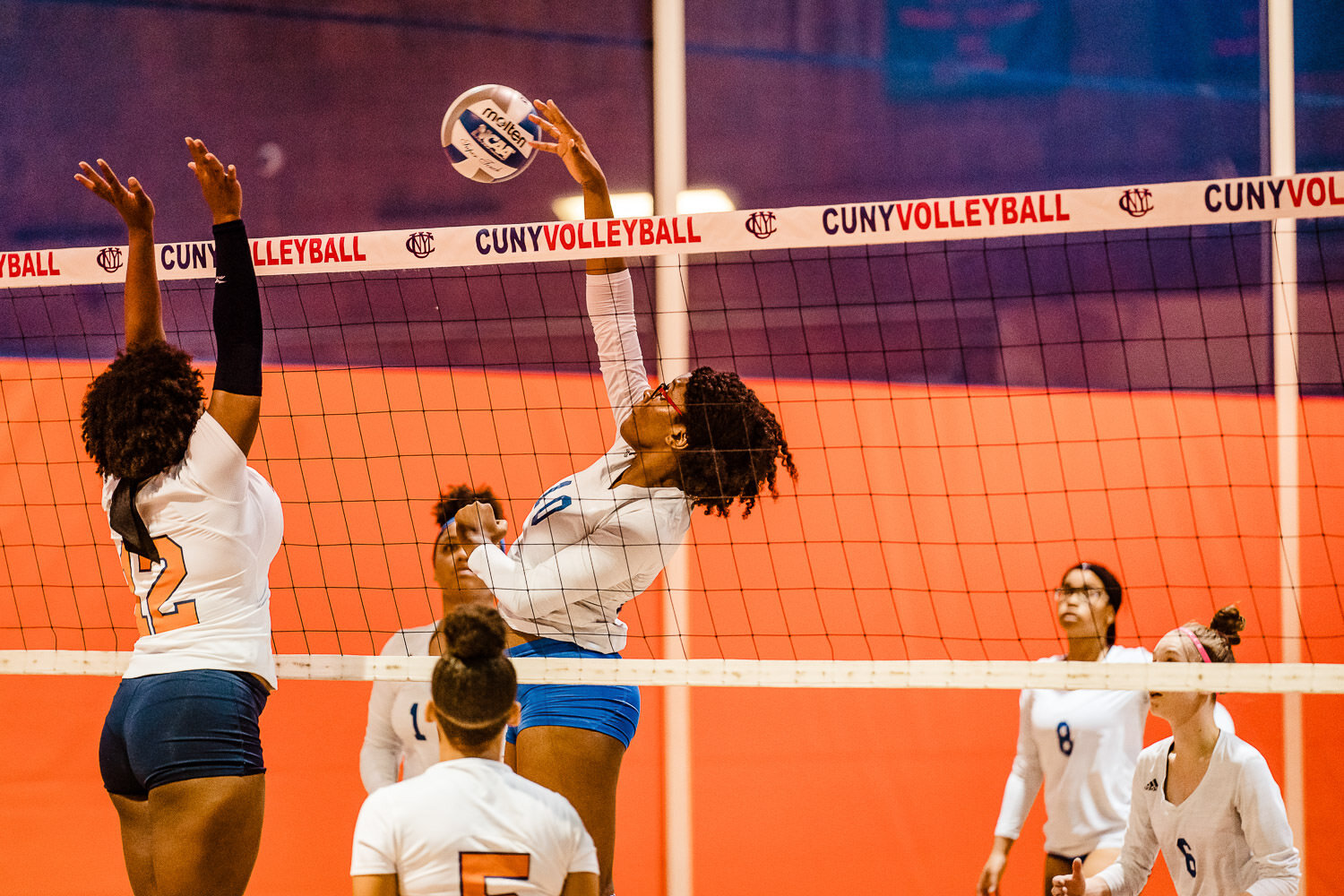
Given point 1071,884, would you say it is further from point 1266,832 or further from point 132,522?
point 132,522

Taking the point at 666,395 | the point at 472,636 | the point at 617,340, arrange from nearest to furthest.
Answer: the point at 472,636 → the point at 666,395 → the point at 617,340

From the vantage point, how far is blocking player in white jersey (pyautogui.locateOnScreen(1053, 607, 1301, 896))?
307 centimetres

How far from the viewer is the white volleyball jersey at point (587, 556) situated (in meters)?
2.90

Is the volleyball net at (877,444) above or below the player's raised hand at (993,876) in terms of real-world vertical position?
above

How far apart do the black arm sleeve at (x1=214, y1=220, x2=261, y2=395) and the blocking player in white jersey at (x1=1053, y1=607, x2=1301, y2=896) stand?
2412 millimetres

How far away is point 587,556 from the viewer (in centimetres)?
287

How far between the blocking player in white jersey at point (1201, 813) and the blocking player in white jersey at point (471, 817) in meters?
1.57

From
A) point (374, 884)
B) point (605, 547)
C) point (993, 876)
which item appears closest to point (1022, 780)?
point (993, 876)

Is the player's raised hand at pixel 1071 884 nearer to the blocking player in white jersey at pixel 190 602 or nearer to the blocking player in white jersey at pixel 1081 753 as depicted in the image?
the blocking player in white jersey at pixel 1081 753

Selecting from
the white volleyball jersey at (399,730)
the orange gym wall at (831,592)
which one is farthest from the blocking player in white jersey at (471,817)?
the orange gym wall at (831,592)

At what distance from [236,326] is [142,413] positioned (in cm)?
28

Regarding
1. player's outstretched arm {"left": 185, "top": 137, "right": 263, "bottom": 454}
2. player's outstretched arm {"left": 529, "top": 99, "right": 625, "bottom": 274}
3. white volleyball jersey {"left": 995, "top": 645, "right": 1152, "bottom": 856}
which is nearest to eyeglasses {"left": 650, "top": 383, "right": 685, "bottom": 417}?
player's outstretched arm {"left": 529, "top": 99, "right": 625, "bottom": 274}

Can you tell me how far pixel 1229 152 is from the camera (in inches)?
201

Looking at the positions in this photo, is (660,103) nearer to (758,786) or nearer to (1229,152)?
(1229,152)
